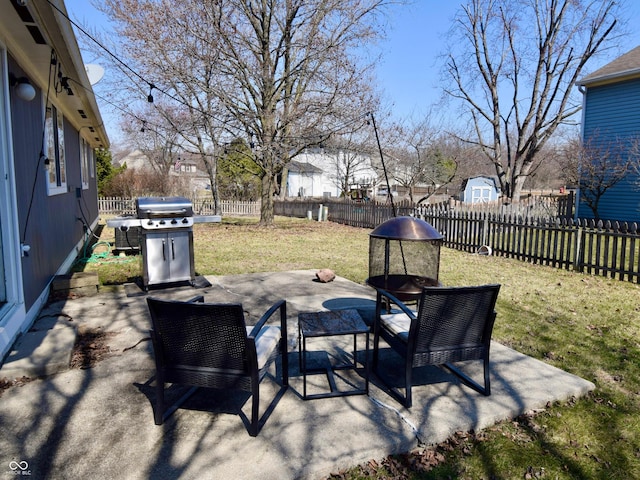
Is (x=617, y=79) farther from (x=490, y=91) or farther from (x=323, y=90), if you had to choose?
(x=323, y=90)

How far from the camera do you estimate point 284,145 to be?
14.6m

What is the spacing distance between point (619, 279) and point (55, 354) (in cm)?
801

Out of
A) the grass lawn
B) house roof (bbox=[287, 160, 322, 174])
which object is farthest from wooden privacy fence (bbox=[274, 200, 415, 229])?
house roof (bbox=[287, 160, 322, 174])

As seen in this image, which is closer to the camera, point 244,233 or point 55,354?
point 55,354

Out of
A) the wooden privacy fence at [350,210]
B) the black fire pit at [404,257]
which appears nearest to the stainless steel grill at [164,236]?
the black fire pit at [404,257]

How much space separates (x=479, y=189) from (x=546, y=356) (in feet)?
101

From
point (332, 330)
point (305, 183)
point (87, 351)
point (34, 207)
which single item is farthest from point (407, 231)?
point (305, 183)

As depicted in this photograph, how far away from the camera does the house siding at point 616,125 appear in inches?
577

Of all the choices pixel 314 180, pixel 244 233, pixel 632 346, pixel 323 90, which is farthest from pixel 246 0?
pixel 314 180

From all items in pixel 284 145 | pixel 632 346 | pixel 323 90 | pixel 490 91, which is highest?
pixel 490 91

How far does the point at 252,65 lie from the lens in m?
14.3

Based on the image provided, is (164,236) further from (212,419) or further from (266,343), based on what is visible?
(212,419)

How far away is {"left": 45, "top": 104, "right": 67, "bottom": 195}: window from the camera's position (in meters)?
5.86

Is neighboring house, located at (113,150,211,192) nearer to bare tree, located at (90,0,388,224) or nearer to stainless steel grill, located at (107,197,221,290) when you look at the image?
bare tree, located at (90,0,388,224)
